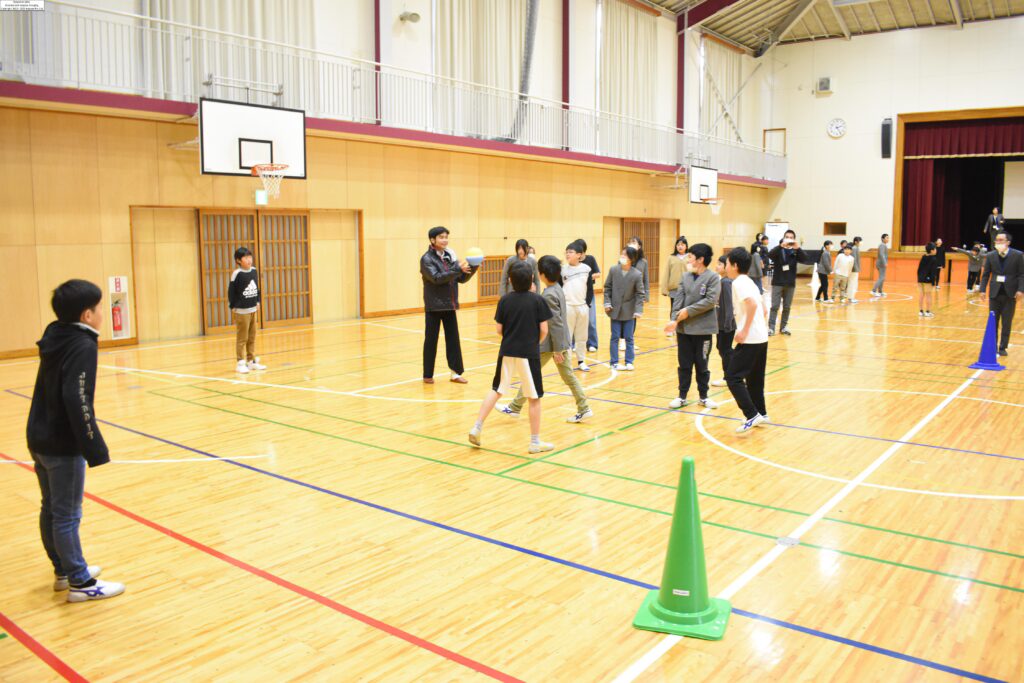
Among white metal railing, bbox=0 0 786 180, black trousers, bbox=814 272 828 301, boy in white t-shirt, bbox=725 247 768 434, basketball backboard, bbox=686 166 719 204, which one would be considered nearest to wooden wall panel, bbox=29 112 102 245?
white metal railing, bbox=0 0 786 180

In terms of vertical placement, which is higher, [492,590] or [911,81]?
[911,81]

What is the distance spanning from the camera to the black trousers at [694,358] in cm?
866

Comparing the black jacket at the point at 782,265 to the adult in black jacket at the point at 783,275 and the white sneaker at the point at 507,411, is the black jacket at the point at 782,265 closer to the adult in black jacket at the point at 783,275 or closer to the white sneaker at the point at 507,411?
the adult in black jacket at the point at 783,275

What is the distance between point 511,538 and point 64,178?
1084 cm

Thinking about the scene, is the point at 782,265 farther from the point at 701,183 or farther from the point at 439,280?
the point at 701,183

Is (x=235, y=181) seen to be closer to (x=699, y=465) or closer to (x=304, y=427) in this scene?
(x=304, y=427)

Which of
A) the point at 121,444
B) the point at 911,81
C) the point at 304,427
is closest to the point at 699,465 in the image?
the point at 304,427

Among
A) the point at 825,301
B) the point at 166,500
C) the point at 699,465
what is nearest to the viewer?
the point at 166,500

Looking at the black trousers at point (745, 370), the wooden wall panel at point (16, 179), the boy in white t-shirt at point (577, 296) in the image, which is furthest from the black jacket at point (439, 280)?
the wooden wall panel at point (16, 179)

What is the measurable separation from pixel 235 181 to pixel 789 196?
25.0 m

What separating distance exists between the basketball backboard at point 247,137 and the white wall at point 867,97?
2412 cm

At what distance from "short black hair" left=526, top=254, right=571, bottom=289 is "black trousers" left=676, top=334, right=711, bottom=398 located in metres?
1.61

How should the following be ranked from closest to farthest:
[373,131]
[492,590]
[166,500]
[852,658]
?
1. [852,658]
2. [492,590]
3. [166,500]
4. [373,131]

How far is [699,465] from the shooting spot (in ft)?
22.1
